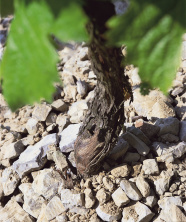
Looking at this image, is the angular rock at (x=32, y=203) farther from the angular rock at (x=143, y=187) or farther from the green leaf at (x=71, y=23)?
the green leaf at (x=71, y=23)

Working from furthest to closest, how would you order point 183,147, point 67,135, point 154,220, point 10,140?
point 10,140, point 67,135, point 183,147, point 154,220

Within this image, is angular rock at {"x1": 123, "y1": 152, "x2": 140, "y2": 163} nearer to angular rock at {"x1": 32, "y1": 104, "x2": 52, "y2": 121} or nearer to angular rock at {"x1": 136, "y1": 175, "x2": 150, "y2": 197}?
angular rock at {"x1": 136, "y1": 175, "x2": 150, "y2": 197}

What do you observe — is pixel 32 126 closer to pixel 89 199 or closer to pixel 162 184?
pixel 89 199

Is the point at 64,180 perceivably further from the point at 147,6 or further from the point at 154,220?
the point at 147,6

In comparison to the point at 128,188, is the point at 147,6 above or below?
above

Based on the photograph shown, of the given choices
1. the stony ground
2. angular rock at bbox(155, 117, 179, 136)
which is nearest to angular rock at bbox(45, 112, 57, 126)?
the stony ground

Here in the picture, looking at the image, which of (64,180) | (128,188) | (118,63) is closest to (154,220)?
(128,188)

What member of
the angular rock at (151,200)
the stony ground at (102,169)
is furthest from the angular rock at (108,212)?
the angular rock at (151,200)
